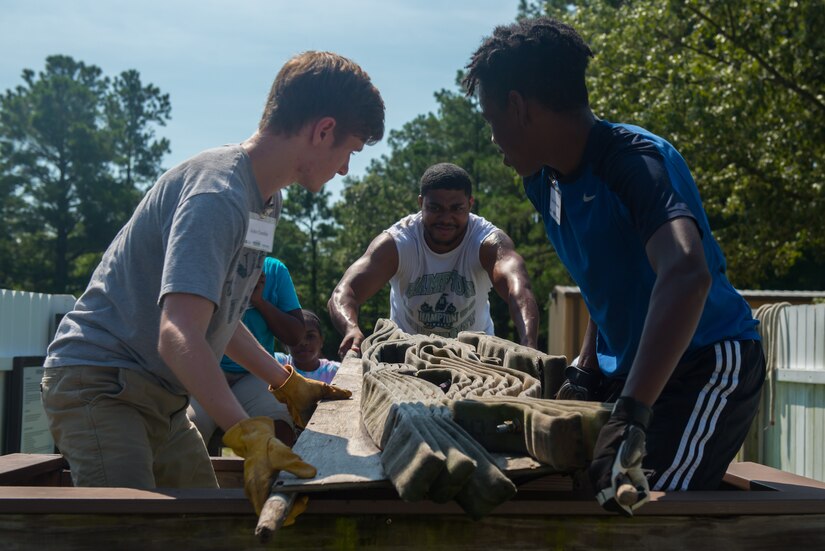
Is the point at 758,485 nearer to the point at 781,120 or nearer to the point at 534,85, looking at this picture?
the point at 534,85

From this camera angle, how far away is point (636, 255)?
2.53m

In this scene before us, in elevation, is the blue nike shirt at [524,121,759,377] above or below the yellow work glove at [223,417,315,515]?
above

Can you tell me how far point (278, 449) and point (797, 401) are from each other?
21.6 ft

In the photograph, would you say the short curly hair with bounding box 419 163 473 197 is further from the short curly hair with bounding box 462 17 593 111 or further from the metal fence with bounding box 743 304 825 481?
the metal fence with bounding box 743 304 825 481

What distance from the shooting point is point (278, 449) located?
199cm

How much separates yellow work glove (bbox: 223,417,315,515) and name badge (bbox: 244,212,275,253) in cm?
76

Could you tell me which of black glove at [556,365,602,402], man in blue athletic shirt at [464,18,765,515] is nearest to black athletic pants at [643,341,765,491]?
man in blue athletic shirt at [464,18,765,515]

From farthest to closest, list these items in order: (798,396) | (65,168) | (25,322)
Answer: (65,168) → (798,396) → (25,322)

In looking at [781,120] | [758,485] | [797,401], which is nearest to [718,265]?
[758,485]

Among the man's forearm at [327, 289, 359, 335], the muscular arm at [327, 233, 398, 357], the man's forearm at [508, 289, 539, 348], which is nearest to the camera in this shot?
the man's forearm at [508, 289, 539, 348]

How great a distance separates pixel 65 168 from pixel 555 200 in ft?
125

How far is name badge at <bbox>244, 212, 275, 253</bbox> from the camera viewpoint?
107 inches

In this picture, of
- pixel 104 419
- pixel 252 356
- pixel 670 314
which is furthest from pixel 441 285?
pixel 670 314

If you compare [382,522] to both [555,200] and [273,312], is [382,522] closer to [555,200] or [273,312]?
[555,200]
